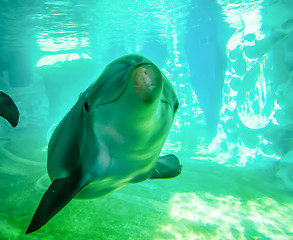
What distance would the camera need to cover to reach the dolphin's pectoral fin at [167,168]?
246 cm

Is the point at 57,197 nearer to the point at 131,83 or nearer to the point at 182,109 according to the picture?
the point at 131,83

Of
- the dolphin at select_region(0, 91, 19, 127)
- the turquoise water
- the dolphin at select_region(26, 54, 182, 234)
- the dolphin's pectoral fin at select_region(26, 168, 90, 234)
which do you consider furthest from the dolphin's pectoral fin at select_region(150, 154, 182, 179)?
the dolphin at select_region(0, 91, 19, 127)

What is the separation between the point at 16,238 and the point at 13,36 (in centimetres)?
1967

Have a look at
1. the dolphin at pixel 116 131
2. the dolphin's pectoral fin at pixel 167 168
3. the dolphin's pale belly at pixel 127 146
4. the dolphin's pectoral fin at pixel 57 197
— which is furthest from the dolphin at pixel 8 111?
the dolphin's pectoral fin at pixel 167 168

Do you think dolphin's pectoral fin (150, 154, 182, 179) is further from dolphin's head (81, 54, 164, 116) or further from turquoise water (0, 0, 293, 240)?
turquoise water (0, 0, 293, 240)

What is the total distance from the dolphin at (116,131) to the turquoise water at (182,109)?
223 cm

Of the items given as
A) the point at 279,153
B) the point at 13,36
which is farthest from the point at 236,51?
the point at 13,36

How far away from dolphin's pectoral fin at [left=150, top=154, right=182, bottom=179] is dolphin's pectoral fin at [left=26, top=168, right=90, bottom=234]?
90 cm

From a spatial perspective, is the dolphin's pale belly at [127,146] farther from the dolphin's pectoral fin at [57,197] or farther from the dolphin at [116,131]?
the dolphin's pectoral fin at [57,197]

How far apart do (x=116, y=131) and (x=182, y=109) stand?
20.3 m

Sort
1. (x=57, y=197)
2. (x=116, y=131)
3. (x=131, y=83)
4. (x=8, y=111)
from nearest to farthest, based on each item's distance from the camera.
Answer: (x=131, y=83) → (x=116, y=131) → (x=57, y=197) → (x=8, y=111)

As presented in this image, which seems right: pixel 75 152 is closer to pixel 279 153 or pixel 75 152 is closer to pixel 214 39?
pixel 279 153

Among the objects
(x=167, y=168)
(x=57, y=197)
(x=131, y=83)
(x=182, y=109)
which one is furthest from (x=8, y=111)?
(x=182, y=109)

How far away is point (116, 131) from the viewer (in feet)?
5.02
